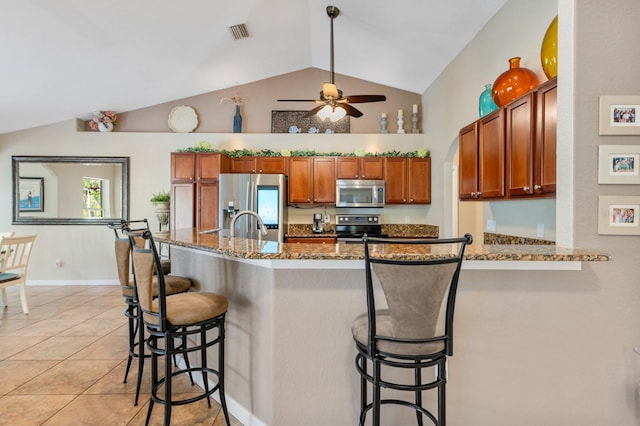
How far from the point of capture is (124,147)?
543 centimetres

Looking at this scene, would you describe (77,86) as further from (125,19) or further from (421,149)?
(421,149)

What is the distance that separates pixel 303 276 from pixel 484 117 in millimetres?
1985

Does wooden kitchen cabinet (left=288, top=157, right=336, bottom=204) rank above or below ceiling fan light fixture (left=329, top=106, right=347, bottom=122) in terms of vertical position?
below

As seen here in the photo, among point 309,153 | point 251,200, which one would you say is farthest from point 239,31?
point 251,200

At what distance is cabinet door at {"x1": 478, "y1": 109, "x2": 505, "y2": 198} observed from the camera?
8.02ft

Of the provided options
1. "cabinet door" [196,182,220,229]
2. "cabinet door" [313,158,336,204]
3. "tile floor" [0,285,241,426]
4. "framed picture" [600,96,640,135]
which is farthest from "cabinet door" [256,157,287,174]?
"framed picture" [600,96,640,135]

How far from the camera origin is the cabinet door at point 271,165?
5133 millimetres

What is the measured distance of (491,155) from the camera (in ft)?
8.52

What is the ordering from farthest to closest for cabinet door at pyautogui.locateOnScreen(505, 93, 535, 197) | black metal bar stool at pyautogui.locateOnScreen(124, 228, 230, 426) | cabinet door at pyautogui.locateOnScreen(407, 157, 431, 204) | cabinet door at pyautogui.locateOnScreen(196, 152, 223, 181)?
cabinet door at pyautogui.locateOnScreen(407, 157, 431, 204) < cabinet door at pyautogui.locateOnScreen(196, 152, 223, 181) < cabinet door at pyautogui.locateOnScreen(505, 93, 535, 197) < black metal bar stool at pyautogui.locateOnScreen(124, 228, 230, 426)

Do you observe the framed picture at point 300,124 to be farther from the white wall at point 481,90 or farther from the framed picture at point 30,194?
the framed picture at point 30,194

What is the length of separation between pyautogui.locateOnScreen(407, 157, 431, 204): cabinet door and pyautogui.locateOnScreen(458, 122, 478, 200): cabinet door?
2.01 m

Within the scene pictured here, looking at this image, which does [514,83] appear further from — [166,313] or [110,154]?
[110,154]

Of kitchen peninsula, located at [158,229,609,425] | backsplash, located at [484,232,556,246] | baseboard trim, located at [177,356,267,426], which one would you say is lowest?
baseboard trim, located at [177,356,267,426]

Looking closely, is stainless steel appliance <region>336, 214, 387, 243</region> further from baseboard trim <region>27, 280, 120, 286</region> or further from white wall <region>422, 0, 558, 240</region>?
baseboard trim <region>27, 280, 120, 286</region>
